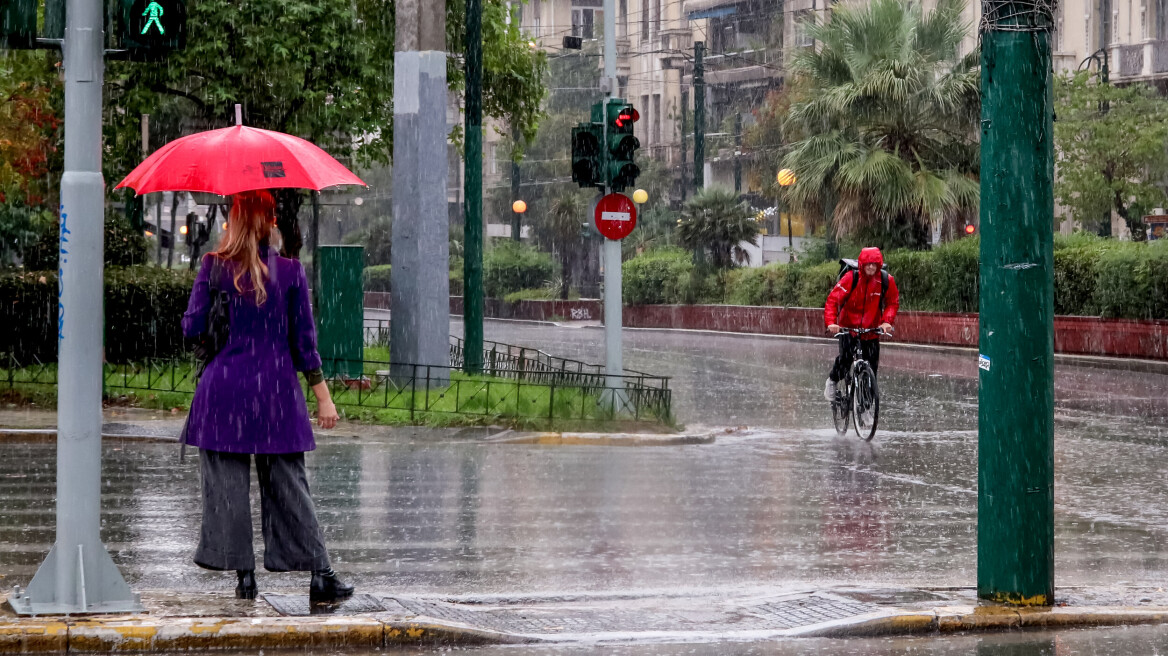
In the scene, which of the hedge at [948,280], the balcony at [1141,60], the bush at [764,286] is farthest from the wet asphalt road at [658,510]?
the balcony at [1141,60]

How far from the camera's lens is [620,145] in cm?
1770

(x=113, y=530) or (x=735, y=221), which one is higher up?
(x=735, y=221)

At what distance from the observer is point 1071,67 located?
4816 centimetres

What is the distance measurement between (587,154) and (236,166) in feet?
35.3

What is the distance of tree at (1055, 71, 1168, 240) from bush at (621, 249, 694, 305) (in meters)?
11.9

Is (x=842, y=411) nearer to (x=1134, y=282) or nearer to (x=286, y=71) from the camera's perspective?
(x=286, y=71)

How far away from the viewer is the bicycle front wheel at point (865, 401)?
52.5ft

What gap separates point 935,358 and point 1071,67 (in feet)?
65.7

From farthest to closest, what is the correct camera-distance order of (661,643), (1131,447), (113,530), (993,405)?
1. (1131,447)
2. (113,530)
3. (993,405)
4. (661,643)

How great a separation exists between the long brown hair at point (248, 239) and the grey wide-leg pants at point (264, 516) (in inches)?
30.0

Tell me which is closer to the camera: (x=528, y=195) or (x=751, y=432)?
(x=751, y=432)

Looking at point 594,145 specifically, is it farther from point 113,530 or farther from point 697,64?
point 697,64

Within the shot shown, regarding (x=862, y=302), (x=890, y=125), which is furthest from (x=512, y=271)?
(x=862, y=302)

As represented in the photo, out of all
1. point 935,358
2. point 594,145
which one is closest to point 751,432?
point 594,145
